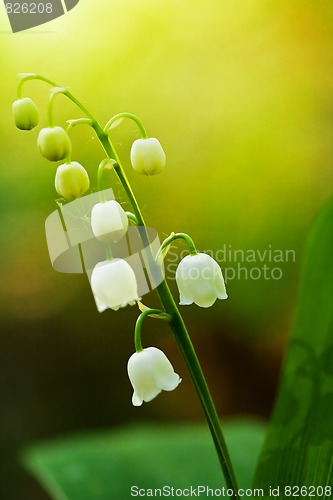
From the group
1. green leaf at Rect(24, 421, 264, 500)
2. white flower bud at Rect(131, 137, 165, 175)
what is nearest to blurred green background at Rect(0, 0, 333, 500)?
green leaf at Rect(24, 421, 264, 500)

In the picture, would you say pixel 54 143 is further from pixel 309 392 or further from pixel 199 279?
pixel 309 392

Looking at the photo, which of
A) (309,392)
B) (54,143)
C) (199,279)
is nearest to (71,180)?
(54,143)

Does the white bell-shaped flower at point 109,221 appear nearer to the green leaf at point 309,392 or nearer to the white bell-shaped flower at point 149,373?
the white bell-shaped flower at point 149,373

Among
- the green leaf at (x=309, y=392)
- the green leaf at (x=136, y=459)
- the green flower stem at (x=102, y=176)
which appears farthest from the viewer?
the green leaf at (x=136, y=459)

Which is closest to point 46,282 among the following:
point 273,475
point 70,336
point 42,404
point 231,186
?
point 70,336

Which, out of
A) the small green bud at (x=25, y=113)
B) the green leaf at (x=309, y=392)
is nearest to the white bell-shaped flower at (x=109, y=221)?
the small green bud at (x=25, y=113)

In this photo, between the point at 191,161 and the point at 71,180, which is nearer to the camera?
the point at 71,180
